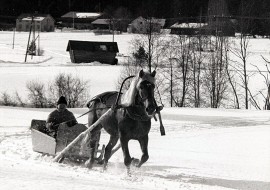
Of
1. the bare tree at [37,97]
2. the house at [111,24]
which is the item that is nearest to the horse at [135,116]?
the bare tree at [37,97]

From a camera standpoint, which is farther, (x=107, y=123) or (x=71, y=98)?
(x=71, y=98)

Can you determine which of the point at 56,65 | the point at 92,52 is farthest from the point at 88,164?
the point at 92,52

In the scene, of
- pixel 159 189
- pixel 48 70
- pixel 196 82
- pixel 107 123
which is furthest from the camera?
pixel 48 70

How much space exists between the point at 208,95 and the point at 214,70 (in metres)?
2.55

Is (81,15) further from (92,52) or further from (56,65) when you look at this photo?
(56,65)

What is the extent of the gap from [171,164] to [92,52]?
204 ft

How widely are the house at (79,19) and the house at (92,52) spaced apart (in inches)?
2079

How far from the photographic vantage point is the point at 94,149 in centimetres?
1127

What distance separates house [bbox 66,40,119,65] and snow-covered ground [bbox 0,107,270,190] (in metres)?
48.5

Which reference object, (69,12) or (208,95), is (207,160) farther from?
(69,12)

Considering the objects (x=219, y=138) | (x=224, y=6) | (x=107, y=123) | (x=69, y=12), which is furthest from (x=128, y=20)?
(x=107, y=123)

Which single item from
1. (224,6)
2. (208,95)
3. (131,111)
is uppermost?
(224,6)

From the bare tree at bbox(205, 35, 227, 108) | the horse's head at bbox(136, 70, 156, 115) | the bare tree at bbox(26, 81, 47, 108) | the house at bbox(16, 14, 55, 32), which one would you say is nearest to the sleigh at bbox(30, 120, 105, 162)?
the horse's head at bbox(136, 70, 156, 115)

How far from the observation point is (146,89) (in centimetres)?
935
